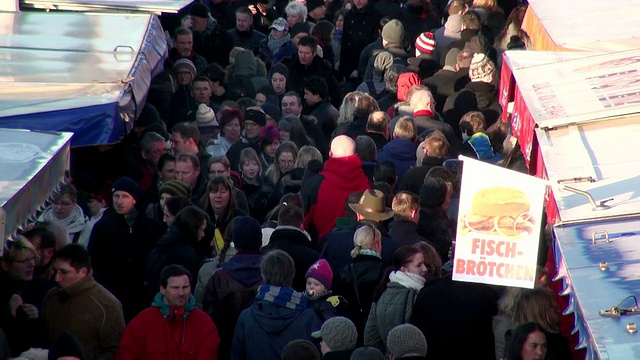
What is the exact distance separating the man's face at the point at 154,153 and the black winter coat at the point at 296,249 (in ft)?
9.56

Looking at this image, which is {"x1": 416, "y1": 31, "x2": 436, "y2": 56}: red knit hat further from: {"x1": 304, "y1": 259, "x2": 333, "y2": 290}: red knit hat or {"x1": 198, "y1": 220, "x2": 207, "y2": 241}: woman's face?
{"x1": 304, "y1": 259, "x2": 333, "y2": 290}: red knit hat

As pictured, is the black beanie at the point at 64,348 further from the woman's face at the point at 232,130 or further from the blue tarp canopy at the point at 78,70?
the woman's face at the point at 232,130

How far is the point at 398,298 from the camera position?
8781 mm

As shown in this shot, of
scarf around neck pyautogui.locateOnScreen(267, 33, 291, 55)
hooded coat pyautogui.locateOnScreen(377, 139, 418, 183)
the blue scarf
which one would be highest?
the blue scarf

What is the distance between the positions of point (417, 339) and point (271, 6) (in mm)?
14593

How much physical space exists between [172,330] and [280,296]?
2.43 feet

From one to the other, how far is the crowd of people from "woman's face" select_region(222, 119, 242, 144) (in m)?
0.02

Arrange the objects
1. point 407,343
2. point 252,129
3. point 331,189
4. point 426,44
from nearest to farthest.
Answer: point 407,343 < point 331,189 < point 252,129 < point 426,44

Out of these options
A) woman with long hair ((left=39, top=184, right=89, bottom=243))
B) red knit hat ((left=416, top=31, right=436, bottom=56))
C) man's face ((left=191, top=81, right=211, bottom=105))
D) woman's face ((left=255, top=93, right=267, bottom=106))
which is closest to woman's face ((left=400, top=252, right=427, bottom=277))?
woman with long hair ((left=39, top=184, right=89, bottom=243))

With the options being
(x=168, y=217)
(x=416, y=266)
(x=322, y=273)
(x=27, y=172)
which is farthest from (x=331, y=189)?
(x=27, y=172)

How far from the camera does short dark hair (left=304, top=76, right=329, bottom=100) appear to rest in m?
15.4

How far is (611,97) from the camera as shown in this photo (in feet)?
31.8

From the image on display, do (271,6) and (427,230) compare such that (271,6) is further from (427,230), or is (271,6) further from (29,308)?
(29,308)

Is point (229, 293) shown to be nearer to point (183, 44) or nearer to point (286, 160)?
point (286, 160)
